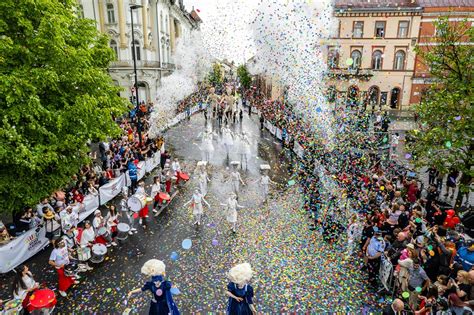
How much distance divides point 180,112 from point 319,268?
1145 inches

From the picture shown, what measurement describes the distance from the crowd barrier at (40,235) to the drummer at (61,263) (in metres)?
2.11

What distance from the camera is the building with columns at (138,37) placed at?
36.5 metres

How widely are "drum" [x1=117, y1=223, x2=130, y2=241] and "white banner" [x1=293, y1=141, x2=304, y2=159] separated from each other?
11830 millimetres

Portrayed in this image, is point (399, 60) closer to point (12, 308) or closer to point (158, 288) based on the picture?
point (158, 288)

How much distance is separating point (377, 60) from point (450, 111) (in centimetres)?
3304

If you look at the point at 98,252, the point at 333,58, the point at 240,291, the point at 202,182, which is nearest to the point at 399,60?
the point at 333,58

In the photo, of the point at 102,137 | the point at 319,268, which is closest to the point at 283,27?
the point at 102,137

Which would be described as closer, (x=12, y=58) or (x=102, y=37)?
(x=12, y=58)

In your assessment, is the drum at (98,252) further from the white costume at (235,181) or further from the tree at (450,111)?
the tree at (450,111)

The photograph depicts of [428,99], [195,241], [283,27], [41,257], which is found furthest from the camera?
[283,27]

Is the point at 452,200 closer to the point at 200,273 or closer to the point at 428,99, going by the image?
the point at 428,99

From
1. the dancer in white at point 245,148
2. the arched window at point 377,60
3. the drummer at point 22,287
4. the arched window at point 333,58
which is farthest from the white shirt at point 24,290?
the arched window at point 377,60

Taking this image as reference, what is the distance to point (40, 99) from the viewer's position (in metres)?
9.54

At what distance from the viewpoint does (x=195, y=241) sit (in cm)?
1078
